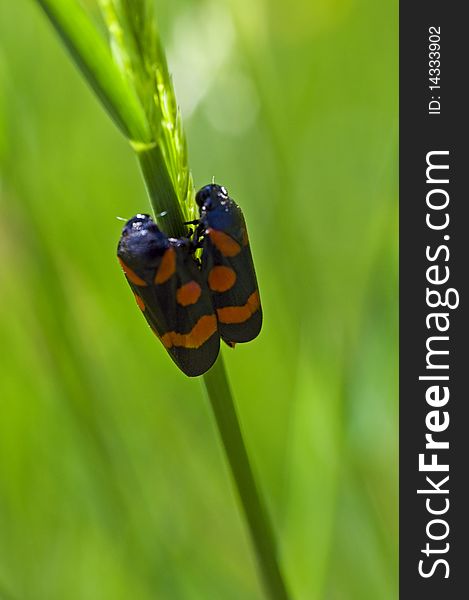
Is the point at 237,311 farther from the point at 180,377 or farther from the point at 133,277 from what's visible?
the point at 180,377

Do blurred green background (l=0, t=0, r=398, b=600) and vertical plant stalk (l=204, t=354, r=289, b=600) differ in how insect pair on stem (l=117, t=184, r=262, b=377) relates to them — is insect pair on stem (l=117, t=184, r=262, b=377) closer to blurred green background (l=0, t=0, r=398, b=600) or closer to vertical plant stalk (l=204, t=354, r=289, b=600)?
vertical plant stalk (l=204, t=354, r=289, b=600)

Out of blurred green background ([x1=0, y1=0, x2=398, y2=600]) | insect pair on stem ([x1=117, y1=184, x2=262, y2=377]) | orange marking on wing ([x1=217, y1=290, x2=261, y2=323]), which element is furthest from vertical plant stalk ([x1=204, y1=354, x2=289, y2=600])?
blurred green background ([x1=0, y1=0, x2=398, y2=600])

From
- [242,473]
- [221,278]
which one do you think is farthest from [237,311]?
[242,473]

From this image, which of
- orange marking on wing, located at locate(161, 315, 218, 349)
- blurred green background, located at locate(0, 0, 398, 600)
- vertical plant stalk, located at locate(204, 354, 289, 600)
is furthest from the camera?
blurred green background, located at locate(0, 0, 398, 600)

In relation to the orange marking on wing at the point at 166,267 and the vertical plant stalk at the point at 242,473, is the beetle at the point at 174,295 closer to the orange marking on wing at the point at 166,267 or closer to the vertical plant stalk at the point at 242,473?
the orange marking on wing at the point at 166,267

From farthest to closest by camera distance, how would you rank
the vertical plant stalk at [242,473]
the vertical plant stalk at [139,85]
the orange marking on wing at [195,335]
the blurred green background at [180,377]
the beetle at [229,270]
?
1. the blurred green background at [180,377]
2. the beetle at [229,270]
3. the orange marking on wing at [195,335]
4. the vertical plant stalk at [242,473]
5. the vertical plant stalk at [139,85]

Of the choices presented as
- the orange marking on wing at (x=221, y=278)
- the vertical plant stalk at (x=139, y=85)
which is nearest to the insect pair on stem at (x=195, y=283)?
the orange marking on wing at (x=221, y=278)

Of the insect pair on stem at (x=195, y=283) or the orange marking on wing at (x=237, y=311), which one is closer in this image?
the insect pair on stem at (x=195, y=283)

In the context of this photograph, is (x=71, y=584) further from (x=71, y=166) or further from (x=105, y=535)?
(x=71, y=166)
